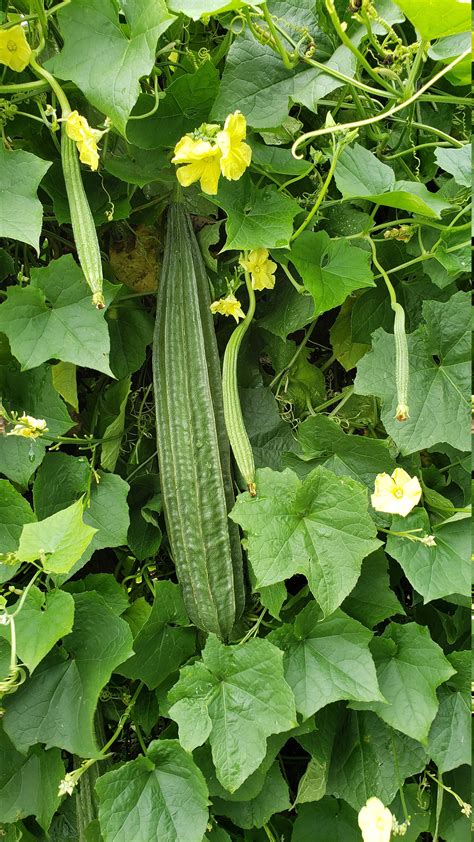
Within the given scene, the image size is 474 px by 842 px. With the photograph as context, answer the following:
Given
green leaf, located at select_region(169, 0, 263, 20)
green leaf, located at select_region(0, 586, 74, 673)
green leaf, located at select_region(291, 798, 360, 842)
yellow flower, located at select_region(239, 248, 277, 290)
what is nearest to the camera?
green leaf, located at select_region(169, 0, 263, 20)

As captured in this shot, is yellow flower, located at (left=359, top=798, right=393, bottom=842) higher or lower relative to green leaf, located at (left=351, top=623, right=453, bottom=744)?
lower

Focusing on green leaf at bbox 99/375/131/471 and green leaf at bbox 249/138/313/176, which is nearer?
green leaf at bbox 249/138/313/176

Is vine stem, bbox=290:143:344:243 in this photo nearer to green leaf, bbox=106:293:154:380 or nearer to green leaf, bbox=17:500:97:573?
green leaf, bbox=106:293:154:380

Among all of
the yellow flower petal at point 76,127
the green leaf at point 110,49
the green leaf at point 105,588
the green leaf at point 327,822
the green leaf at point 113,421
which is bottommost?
the green leaf at point 327,822

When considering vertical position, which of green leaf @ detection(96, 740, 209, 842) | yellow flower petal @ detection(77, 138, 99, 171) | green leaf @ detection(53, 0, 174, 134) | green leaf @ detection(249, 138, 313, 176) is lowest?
green leaf @ detection(96, 740, 209, 842)

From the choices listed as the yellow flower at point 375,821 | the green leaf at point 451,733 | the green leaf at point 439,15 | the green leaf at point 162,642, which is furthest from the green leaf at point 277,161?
the yellow flower at point 375,821

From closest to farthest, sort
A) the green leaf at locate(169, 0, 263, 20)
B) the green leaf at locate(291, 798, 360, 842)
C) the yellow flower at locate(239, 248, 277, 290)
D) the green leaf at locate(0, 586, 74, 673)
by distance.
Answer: the green leaf at locate(169, 0, 263, 20) < the green leaf at locate(0, 586, 74, 673) < the yellow flower at locate(239, 248, 277, 290) < the green leaf at locate(291, 798, 360, 842)

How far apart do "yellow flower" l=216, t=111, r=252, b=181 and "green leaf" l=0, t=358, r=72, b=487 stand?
0.37m

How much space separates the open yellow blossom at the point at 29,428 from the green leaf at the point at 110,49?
0.38m

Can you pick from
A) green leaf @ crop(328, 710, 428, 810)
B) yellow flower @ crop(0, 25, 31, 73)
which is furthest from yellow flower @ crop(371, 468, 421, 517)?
yellow flower @ crop(0, 25, 31, 73)

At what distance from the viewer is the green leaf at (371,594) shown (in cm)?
107

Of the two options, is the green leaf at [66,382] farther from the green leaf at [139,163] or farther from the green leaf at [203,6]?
the green leaf at [203,6]

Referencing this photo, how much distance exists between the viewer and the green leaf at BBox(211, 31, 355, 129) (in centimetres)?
96

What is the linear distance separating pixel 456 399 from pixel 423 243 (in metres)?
Result: 0.23
